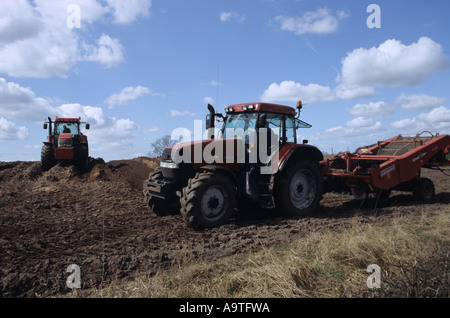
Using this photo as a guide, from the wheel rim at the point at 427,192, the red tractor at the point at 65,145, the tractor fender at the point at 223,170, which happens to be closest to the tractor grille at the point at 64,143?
the red tractor at the point at 65,145

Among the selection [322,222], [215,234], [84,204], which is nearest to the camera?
[215,234]

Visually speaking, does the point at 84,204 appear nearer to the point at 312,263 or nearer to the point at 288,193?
the point at 288,193

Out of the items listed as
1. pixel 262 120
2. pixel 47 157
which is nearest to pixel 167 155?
pixel 262 120

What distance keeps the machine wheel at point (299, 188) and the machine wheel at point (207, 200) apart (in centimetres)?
119

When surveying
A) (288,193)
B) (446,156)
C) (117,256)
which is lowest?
(117,256)

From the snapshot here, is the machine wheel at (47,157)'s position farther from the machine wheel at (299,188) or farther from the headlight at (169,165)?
the machine wheel at (299,188)

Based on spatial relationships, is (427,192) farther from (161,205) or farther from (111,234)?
(111,234)

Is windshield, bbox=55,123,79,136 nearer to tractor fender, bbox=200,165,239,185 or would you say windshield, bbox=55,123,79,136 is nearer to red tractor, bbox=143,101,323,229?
red tractor, bbox=143,101,323,229

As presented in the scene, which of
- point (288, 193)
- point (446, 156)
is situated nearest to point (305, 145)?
point (288, 193)

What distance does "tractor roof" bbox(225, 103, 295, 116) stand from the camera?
266 inches

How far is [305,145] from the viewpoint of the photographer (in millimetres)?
7328

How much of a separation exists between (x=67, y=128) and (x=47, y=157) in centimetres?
188

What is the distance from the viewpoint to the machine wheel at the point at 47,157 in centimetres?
1595

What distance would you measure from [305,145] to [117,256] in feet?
14.8
